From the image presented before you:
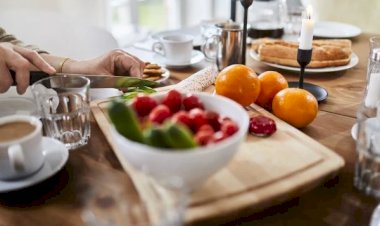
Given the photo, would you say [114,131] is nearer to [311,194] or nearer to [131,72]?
[311,194]

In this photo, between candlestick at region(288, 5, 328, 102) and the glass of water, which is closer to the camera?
the glass of water

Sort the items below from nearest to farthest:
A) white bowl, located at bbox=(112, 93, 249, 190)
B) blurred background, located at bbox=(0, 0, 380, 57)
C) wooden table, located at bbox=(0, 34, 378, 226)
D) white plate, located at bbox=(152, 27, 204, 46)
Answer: white bowl, located at bbox=(112, 93, 249, 190) → wooden table, located at bbox=(0, 34, 378, 226) → blurred background, located at bbox=(0, 0, 380, 57) → white plate, located at bbox=(152, 27, 204, 46)

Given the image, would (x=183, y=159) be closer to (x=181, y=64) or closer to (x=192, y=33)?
(x=181, y=64)

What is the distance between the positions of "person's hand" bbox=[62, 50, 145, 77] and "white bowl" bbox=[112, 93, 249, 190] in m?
0.56

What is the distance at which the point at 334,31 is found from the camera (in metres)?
1.71

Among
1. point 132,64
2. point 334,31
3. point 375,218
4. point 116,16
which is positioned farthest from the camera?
point 116,16

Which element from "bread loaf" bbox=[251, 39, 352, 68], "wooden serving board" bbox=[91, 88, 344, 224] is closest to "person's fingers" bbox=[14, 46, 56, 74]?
"wooden serving board" bbox=[91, 88, 344, 224]

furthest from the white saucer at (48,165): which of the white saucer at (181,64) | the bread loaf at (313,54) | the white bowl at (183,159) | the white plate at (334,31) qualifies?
the white plate at (334,31)

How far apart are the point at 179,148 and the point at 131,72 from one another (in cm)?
63

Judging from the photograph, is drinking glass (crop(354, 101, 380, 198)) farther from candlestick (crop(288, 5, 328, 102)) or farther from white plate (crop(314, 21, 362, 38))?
white plate (crop(314, 21, 362, 38))

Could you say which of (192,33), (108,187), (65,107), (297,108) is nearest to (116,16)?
(192,33)

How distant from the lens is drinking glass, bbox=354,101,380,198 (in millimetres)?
741

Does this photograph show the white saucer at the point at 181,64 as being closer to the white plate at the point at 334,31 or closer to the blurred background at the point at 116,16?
the blurred background at the point at 116,16

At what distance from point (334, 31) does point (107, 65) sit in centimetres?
100
